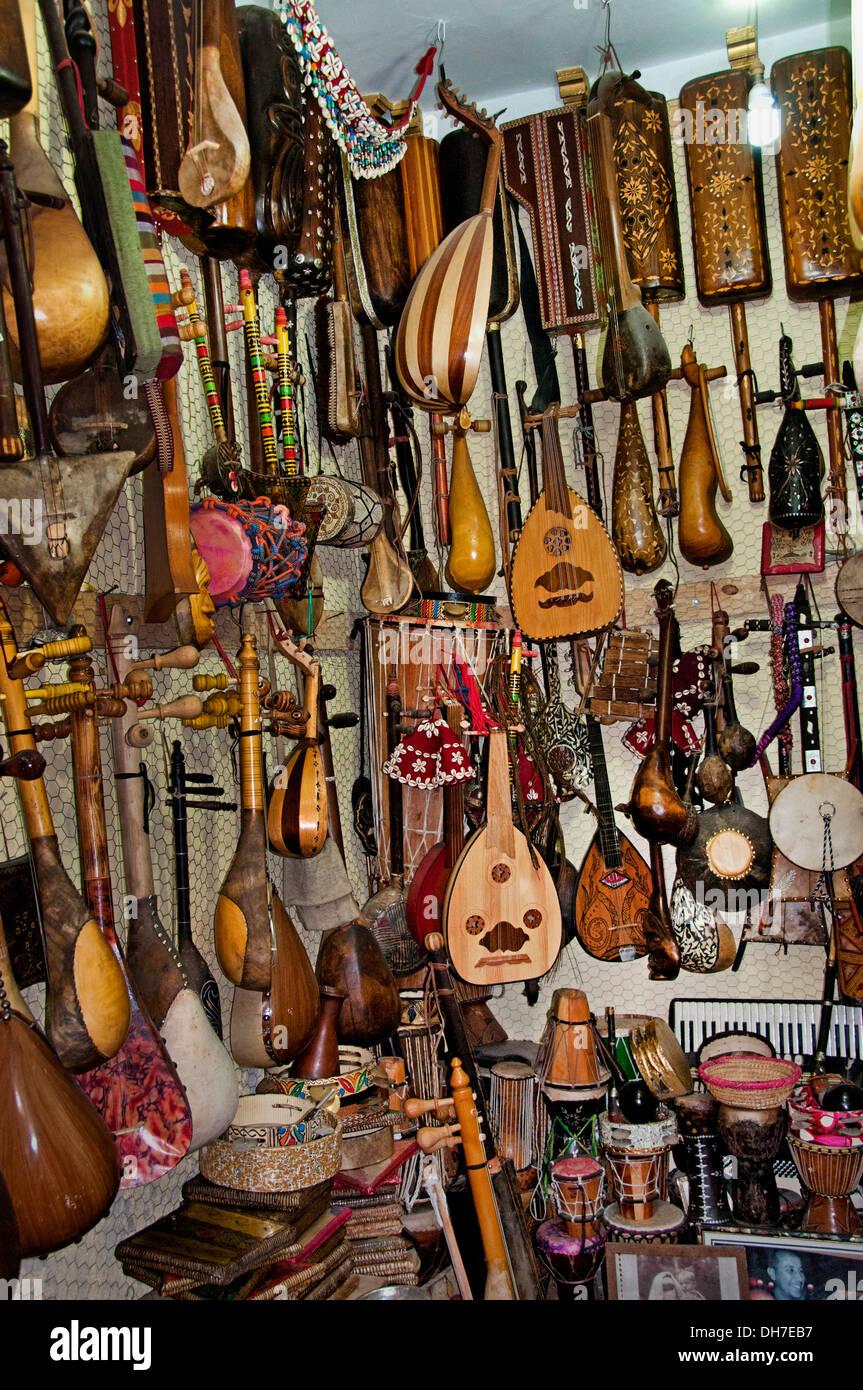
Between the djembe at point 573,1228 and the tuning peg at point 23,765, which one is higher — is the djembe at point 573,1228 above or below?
below

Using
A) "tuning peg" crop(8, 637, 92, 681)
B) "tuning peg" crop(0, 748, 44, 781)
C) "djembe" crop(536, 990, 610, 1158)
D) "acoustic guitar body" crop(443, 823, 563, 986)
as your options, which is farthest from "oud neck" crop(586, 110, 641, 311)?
"tuning peg" crop(0, 748, 44, 781)

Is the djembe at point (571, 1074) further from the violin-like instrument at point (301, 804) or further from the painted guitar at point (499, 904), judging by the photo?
the violin-like instrument at point (301, 804)

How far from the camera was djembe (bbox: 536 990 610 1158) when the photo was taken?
3287 mm

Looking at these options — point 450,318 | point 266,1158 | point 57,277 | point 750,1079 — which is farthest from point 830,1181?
point 57,277

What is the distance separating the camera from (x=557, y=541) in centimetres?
367

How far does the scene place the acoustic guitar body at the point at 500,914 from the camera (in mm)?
3182

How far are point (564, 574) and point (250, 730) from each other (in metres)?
1.66

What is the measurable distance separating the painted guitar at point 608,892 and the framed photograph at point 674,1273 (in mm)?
987

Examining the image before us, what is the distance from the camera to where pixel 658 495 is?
3953 mm

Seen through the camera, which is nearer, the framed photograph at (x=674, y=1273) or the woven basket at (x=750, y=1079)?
the framed photograph at (x=674, y=1273)

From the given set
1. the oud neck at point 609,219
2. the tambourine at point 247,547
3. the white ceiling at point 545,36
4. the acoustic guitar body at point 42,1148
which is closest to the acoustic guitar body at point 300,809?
the tambourine at point 247,547

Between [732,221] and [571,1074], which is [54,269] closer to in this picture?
[571,1074]

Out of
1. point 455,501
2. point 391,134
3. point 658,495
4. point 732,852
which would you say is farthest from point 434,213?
point 732,852

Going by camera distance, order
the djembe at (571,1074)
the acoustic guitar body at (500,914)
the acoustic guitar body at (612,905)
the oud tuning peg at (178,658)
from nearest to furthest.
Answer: the oud tuning peg at (178,658) → the acoustic guitar body at (500,914) → the djembe at (571,1074) → the acoustic guitar body at (612,905)
